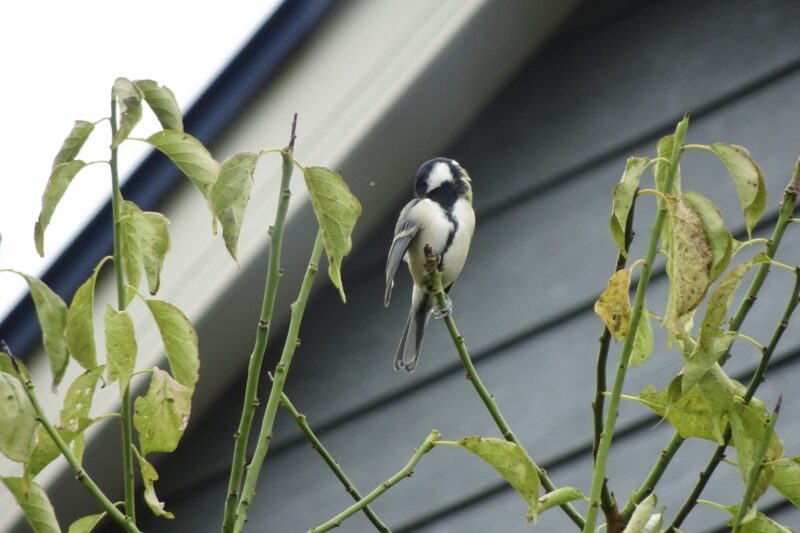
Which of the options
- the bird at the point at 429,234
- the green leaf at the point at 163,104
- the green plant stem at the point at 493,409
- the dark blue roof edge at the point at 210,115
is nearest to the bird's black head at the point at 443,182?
the bird at the point at 429,234

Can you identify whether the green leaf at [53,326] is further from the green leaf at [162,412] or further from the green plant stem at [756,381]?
the green plant stem at [756,381]

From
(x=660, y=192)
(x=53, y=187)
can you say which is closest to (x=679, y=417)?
(x=660, y=192)

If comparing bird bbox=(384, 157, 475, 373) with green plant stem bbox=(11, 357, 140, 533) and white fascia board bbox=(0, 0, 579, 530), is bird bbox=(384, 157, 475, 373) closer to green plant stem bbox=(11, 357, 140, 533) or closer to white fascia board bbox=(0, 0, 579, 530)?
white fascia board bbox=(0, 0, 579, 530)

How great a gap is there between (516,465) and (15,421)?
1.66ft

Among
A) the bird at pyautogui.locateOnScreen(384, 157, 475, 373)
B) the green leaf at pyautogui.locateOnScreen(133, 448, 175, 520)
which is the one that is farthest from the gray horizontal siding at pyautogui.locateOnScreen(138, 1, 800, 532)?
the green leaf at pyautogui.locateOnScreen(133, 448, 175, 520)

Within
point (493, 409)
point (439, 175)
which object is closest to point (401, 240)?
point (439, 175)

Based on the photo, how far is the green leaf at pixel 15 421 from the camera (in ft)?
3.60

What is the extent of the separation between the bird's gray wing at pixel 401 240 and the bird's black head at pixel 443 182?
2.4 inches

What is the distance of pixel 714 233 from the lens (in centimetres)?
115

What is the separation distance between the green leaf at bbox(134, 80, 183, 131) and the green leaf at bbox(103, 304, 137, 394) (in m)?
0.24

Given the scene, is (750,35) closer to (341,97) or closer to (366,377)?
(341,97)

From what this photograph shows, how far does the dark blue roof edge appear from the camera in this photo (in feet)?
8.80

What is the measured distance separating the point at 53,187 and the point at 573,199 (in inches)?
71.1

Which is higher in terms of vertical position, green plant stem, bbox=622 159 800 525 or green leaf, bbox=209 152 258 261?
green leaf, bbox=209 152 258 261
